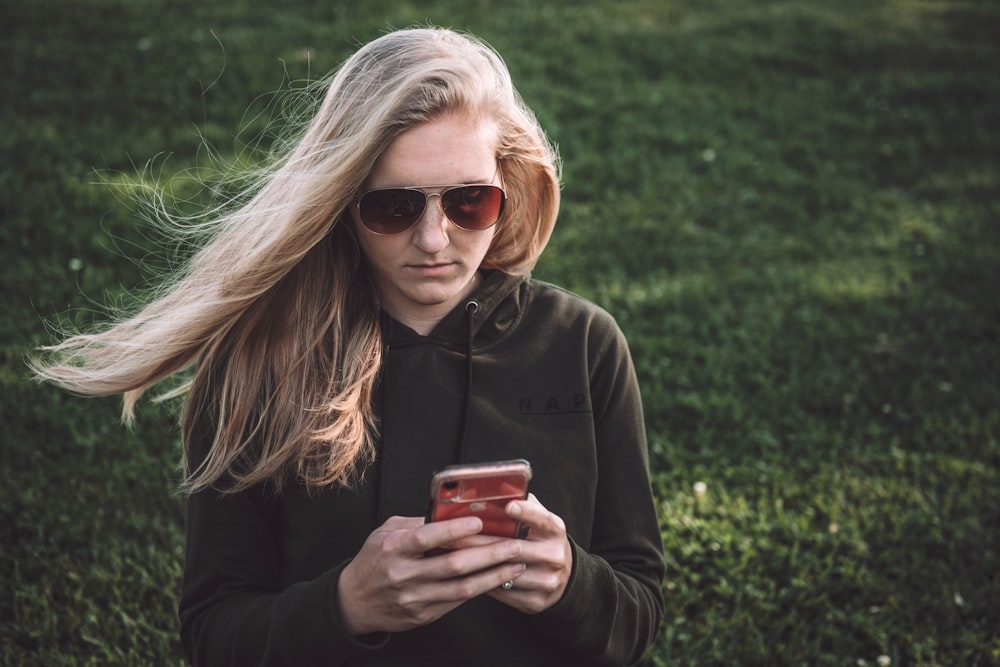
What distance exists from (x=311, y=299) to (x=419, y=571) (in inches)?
29.0

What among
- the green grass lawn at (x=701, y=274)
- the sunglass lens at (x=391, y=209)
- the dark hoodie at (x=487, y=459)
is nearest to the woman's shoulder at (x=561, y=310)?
the dark hoodie at (x=487, y=459)

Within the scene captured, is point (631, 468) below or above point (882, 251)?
above

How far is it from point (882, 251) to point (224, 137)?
15.3ft

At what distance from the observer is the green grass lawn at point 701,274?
10.9ft

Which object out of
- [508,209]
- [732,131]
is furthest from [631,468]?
[732,131]

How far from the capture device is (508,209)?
2.21 meters

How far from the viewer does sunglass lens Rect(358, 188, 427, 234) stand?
→ 1.86 metres

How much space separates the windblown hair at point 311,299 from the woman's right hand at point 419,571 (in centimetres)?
32

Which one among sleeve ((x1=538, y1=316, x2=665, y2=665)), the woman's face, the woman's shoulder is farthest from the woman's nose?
sleeve ((x1=538, y1=316, x2=665, y2=665))

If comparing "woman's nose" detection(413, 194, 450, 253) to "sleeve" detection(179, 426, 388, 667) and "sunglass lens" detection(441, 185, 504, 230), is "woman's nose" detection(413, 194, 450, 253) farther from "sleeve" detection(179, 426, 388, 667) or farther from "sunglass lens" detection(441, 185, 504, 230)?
"sleeve" detection(179, 426, 388, 667)

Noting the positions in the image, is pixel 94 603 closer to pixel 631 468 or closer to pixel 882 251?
pixel 631 468

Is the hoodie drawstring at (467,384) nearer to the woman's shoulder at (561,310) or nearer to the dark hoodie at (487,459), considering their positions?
the dark hoodie at (487,459)

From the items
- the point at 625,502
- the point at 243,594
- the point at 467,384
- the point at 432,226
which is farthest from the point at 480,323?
the point at 243,594

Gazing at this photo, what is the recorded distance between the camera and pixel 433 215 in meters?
1.87
